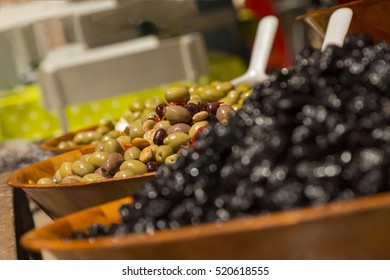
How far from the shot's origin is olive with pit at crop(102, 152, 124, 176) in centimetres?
125

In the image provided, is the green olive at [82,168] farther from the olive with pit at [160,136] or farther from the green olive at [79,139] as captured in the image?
the green olive at [79,139]

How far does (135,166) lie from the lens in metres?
1.19

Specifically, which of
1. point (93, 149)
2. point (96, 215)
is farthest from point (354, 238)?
point (93, 149)

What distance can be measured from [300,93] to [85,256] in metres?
0.31

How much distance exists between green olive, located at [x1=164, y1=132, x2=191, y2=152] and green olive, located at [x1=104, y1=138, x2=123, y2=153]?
0.14 m

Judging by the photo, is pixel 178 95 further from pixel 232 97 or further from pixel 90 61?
pixel 90 61

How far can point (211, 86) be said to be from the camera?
1.70m

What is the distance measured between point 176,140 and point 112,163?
0.41 feet

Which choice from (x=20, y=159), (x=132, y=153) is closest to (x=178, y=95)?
(x=132, y=153)

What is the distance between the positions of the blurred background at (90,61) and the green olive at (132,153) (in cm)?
167

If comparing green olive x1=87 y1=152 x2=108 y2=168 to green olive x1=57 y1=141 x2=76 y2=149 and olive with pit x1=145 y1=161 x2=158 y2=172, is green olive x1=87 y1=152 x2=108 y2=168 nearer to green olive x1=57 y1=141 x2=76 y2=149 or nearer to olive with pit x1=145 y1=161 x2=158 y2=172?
olive with pit x1=145 y1=161 x2=158 y2=172

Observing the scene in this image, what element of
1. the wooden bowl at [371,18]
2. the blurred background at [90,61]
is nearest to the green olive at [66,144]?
the wooden bowl at [371,18]

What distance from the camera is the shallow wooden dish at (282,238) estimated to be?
0.66 meters

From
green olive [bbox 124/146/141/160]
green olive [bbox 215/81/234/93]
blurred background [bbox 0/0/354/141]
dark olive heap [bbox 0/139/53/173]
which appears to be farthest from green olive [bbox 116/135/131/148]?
blurred background [bbox 0/0/354/141]
